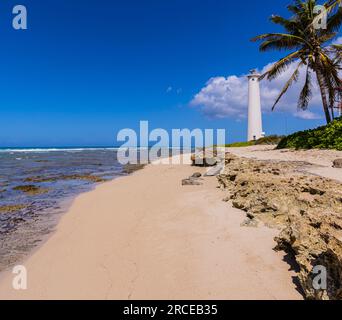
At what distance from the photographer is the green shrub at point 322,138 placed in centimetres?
1430

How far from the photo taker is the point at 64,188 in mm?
11844

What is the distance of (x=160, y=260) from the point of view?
417 centimetres

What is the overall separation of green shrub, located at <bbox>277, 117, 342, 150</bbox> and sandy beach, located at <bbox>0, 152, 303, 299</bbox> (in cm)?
1070

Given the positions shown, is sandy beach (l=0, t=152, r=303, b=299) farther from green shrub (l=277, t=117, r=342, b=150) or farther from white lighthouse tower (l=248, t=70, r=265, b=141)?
white lighthouse tower (l=248, t=70, r=265, b=141)

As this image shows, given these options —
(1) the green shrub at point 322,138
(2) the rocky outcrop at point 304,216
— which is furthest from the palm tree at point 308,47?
(2) the rocky outcrop at point 304,216

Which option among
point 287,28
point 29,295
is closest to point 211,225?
point 29,295

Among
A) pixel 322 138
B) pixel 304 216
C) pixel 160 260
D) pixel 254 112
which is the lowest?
pixel 160 260

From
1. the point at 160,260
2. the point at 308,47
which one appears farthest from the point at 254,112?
the point at 160,260

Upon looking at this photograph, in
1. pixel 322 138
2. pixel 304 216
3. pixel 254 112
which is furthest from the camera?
pixel 254 112

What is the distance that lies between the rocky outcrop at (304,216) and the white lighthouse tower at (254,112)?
3098 centimetres

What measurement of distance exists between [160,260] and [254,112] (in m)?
37.1

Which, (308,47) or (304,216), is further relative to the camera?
(308,47)

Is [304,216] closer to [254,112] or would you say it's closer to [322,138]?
[322,138]

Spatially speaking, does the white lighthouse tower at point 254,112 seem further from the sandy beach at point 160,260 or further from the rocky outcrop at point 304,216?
the sandy beach at point 160,260
